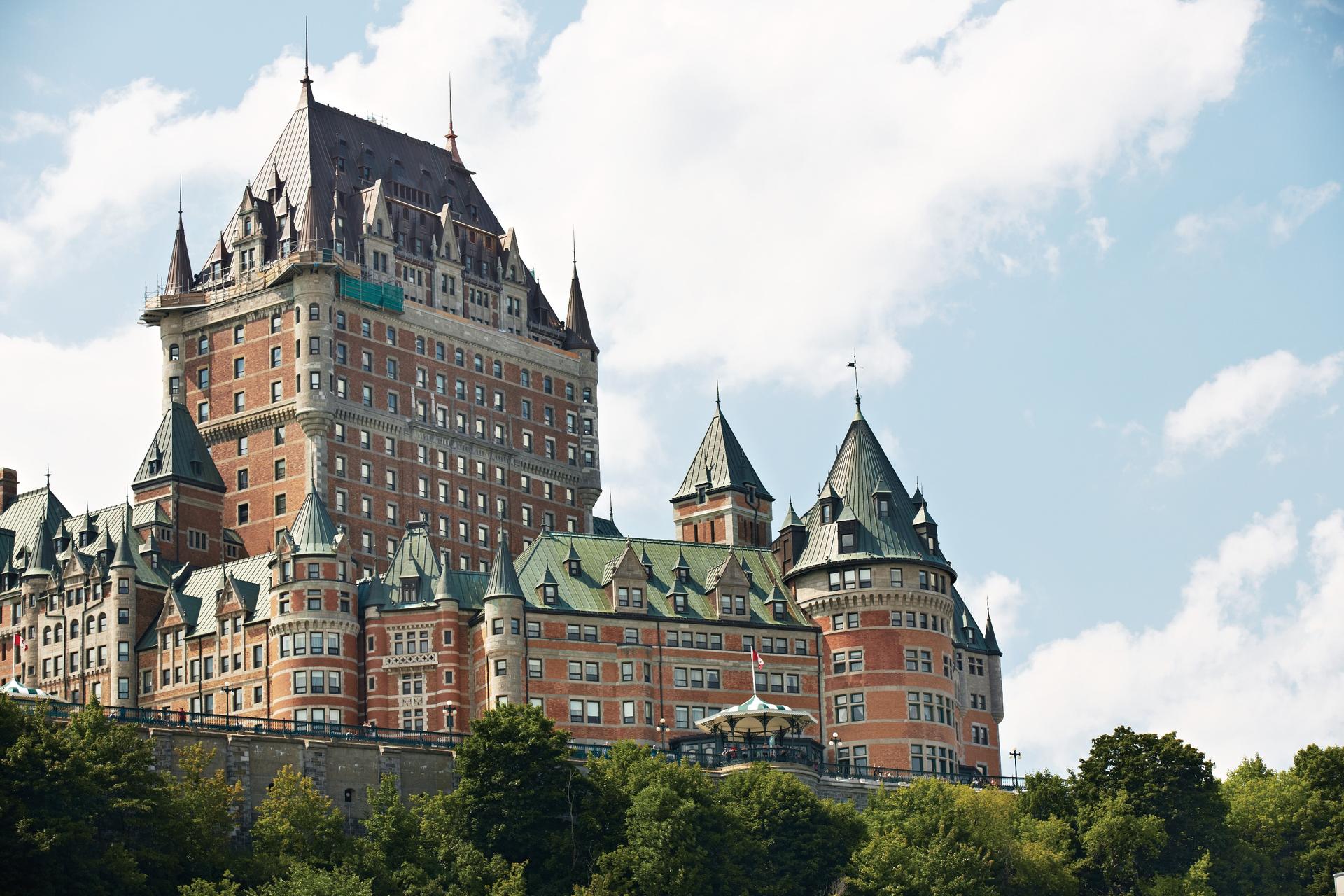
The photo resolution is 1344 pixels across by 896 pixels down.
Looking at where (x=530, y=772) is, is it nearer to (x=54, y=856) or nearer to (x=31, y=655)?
(x=54, y=856)

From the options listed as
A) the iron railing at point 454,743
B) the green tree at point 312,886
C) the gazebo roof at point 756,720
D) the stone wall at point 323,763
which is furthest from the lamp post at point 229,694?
the green tree at point 312,886

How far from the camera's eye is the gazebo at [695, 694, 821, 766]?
171500mm

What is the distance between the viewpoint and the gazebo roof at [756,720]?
172 m

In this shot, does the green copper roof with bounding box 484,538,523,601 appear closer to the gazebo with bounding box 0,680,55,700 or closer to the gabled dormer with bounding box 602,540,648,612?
the gabled dormer with bounding box 602,540,648,612

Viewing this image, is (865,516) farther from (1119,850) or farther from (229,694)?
(229,694)

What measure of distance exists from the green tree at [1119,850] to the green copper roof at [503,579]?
39334 millimetres

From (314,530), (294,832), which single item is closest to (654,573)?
(314,530)

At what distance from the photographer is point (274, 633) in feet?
602

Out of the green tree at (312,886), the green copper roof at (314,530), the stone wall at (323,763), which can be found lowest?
the green tree at (312,886)

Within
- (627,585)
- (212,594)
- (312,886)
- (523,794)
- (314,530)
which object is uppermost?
(314,530)

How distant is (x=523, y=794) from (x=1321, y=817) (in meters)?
52.9

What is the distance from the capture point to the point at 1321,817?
175875 millimetres

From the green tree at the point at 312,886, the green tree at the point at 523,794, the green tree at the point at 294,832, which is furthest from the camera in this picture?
the green tree at the point at 523,794

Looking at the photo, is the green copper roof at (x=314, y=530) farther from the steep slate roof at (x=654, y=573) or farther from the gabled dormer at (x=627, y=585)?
the gabled dormer at (x=627, y=585)
